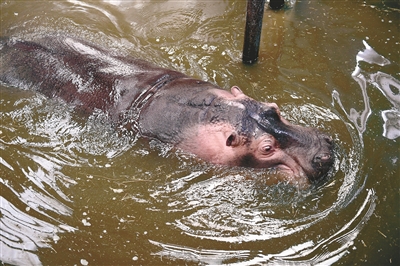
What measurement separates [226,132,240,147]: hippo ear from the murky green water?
1.19 ft

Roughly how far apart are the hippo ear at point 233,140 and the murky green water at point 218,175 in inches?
14.2

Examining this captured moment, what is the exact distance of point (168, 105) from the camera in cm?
496

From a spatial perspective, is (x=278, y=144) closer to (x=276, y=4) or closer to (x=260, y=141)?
(x=260, y=141)

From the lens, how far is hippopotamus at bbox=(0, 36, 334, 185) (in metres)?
4.39

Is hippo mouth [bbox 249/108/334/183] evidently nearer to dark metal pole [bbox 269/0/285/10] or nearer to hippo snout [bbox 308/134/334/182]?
hippo snout [bbox 308/134/334/182]

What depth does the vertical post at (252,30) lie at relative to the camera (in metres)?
5.81

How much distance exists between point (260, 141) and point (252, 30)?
229cm

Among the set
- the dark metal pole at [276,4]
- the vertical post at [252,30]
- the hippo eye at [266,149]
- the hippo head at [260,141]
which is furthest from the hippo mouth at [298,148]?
the dark metal pole at [276,4]

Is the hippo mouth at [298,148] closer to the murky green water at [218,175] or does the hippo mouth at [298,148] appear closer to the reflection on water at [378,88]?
the murky green water at [218,175]

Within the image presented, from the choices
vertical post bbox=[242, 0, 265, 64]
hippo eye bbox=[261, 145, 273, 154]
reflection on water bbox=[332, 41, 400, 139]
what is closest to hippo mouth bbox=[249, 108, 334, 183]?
hippo eye bbox=[261, 145, 273, 154]

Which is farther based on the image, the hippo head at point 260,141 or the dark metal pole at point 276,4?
the dark metal pole at point 276,4

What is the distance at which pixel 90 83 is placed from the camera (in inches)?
209

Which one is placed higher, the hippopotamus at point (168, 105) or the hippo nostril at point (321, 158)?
the hippopotamus at point (168, 105)

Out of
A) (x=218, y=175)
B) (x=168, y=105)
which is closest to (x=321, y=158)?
(x=218, y=175)
